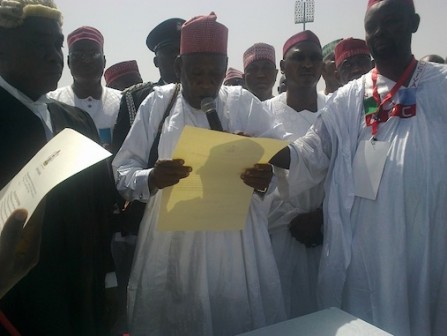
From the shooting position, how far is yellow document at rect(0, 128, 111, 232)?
1091mm

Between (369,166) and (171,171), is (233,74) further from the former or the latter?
(171,171)

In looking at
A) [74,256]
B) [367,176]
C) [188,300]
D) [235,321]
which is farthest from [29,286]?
[367,176]

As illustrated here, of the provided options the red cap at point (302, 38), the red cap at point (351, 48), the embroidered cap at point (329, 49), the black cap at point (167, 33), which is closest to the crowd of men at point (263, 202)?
the red cap at point (302, 38)

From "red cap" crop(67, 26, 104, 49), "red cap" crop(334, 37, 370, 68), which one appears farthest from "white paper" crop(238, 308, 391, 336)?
"red cap" crop(67, 26, 104, 49)

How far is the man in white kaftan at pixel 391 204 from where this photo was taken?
2107mm

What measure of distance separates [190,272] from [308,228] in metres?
0.86

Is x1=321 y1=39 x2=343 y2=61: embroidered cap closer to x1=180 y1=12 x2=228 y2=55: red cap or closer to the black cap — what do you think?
the black cap

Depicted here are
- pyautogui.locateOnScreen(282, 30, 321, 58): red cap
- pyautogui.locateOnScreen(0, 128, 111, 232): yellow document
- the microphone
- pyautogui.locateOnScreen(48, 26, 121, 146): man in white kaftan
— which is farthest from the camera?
pyautogui.locateOnScreen(48, 26, 121, 146): man in white kaftan

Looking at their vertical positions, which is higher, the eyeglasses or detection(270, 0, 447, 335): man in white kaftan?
the eyeglasses

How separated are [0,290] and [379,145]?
6.18ft

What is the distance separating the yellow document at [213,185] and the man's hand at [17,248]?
0.68m

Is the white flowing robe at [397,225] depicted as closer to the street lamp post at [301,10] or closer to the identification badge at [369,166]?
the identification badge at [369,166]

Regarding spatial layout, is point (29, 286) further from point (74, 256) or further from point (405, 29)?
point (405, 29)

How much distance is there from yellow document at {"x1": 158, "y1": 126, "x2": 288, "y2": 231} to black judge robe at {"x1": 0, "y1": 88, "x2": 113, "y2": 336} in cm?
36
